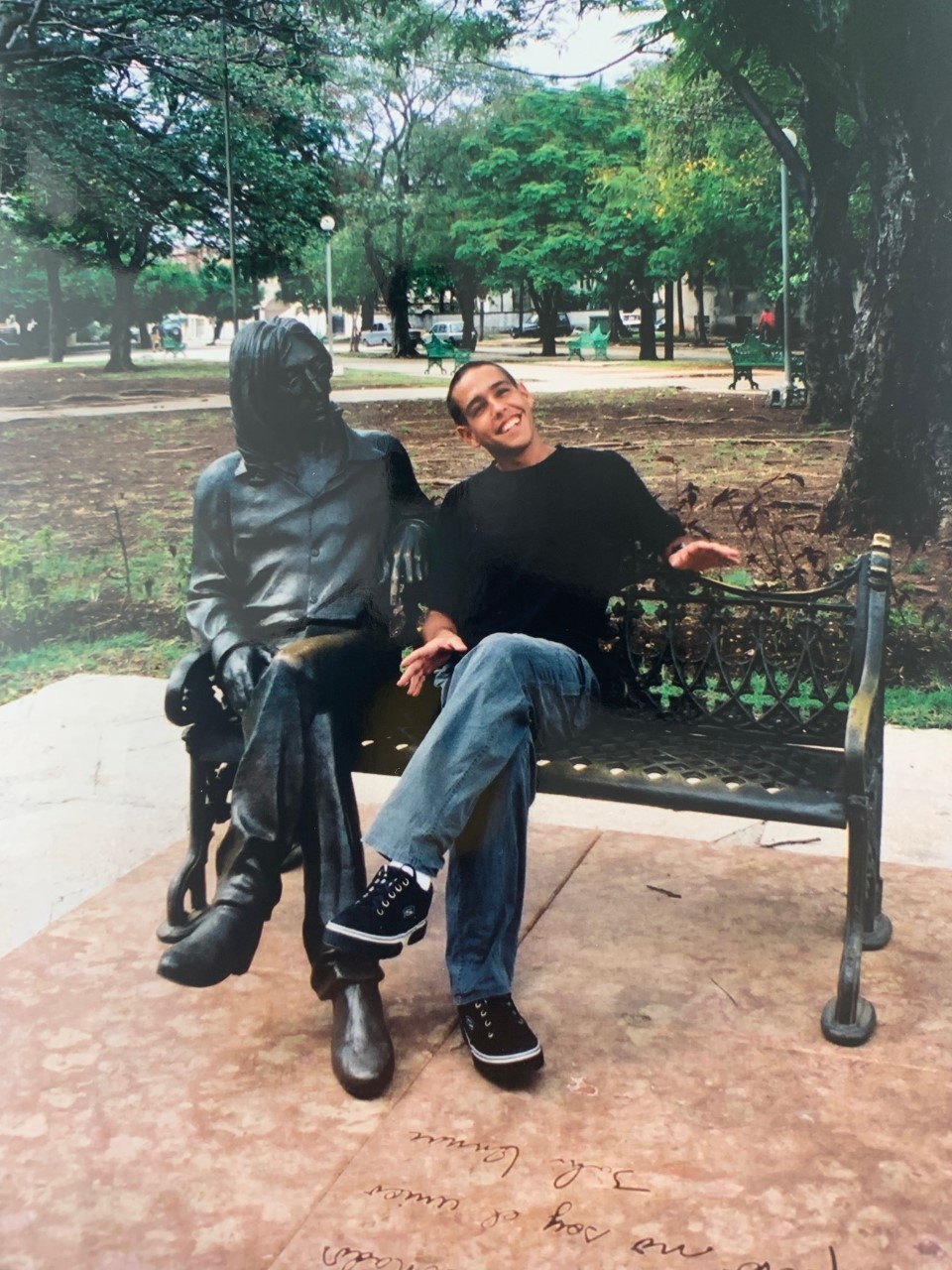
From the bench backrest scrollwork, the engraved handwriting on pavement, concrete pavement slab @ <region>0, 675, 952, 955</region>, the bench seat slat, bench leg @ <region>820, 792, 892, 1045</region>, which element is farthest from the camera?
concrete pavement slab @ <region>0, 675, 952, 955</region>

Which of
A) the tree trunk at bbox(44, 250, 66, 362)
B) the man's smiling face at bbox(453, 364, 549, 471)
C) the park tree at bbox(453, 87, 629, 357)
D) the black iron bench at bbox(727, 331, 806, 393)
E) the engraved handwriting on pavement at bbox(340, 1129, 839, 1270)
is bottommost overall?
the engraved handwriting on pavement at bbox(340, 1129, 839, 1270)

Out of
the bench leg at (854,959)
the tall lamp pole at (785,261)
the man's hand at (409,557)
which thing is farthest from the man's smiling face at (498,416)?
the bench leg at (854,959)

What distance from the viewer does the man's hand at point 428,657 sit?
261 centimetres

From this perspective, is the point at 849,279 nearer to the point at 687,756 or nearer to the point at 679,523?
the point at 679,523

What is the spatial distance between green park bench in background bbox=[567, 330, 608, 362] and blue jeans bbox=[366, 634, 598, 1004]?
24.7 inches

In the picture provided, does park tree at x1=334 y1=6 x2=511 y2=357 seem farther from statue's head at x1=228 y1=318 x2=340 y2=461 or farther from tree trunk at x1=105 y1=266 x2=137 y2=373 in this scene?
tree trunk at x1=105 y1=266 x2=137 y2=373

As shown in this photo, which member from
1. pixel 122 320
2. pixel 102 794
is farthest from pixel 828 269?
pixel 102 794

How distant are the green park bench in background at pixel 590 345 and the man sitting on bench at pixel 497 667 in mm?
149

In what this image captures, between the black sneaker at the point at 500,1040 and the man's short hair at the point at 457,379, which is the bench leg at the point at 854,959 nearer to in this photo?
the black sneaker at the point at 500,1040

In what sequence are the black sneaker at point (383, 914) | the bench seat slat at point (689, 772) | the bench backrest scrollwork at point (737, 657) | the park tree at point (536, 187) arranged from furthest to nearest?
1. the bench backrest scrollwork at point (737, 657)
2. the park tree at point (536, 187)
3. the bench seat slat at point (689, 772)
4. the black sneaker at point (383, 914)

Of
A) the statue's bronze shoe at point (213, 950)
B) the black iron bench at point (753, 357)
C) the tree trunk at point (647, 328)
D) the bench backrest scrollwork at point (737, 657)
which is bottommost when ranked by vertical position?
the statue's bronze shoe at point (213, 950)

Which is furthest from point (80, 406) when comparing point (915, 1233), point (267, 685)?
point (915, 1233)

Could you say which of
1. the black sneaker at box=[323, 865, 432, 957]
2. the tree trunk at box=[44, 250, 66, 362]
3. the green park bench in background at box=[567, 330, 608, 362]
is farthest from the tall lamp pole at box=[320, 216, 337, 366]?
the black sneaker at box=[323, 865, 432, 957]

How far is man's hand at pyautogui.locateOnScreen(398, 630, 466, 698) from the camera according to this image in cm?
261
